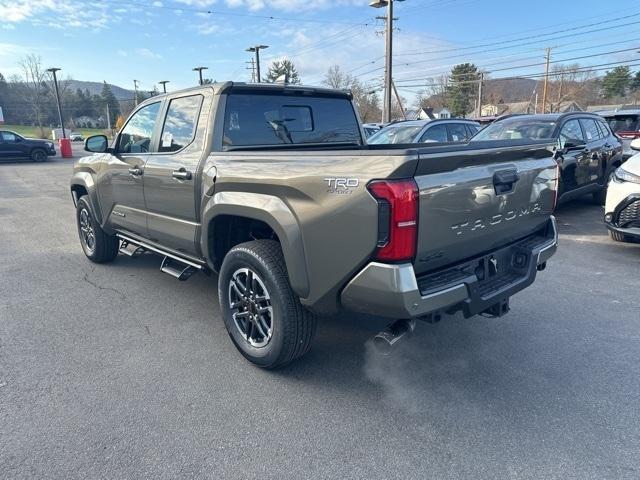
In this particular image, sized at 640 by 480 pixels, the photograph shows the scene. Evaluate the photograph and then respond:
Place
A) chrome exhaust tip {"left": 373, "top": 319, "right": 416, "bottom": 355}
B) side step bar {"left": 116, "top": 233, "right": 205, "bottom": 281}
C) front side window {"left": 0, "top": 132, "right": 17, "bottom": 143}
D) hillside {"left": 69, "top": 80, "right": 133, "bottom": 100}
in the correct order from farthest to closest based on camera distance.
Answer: hillside {"left": 69, "top": 80, "right": 133, "bottom": 100}, front side window {"left": 0, "top": 132, "right": 17, "bottom": 143}, side step bar {"left": 116, "top": 233, "right": 205, "bottom": 281}, chrome exhaust tip {"left": 373, "top": 319, "right": 416, "bottom": 355}

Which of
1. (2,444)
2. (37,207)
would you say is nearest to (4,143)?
(37,207)

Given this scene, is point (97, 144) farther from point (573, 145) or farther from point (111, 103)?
point (111, 103)

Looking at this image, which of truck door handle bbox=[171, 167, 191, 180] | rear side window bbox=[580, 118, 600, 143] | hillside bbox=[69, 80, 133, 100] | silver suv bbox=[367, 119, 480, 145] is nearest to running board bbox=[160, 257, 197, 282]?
truck door handle bbox=[171, 167, 191, 180]

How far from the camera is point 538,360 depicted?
331 centimetres

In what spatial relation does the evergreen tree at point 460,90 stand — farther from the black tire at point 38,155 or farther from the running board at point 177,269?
the running board at point 177,269

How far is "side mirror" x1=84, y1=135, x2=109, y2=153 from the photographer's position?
5090mm

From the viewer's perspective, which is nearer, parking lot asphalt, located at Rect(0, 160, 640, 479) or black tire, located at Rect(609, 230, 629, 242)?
parking lot asphalt, located at Rect(0, 160, 640, 479)

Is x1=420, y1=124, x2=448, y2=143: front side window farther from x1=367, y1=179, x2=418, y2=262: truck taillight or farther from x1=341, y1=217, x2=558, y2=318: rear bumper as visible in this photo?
x1=367, y1=179, x2=418, y2=262: truck taillight

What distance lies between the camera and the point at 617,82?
71062mm

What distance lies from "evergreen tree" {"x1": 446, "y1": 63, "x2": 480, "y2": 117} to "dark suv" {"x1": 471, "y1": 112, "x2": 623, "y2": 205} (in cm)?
7186

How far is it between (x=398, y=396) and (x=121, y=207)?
3.55 m

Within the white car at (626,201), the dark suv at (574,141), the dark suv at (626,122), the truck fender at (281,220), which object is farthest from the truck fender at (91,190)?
the dark suv at (626,122)

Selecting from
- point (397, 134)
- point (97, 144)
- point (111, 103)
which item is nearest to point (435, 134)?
point (397, 134)

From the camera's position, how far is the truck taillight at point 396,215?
2238mm
